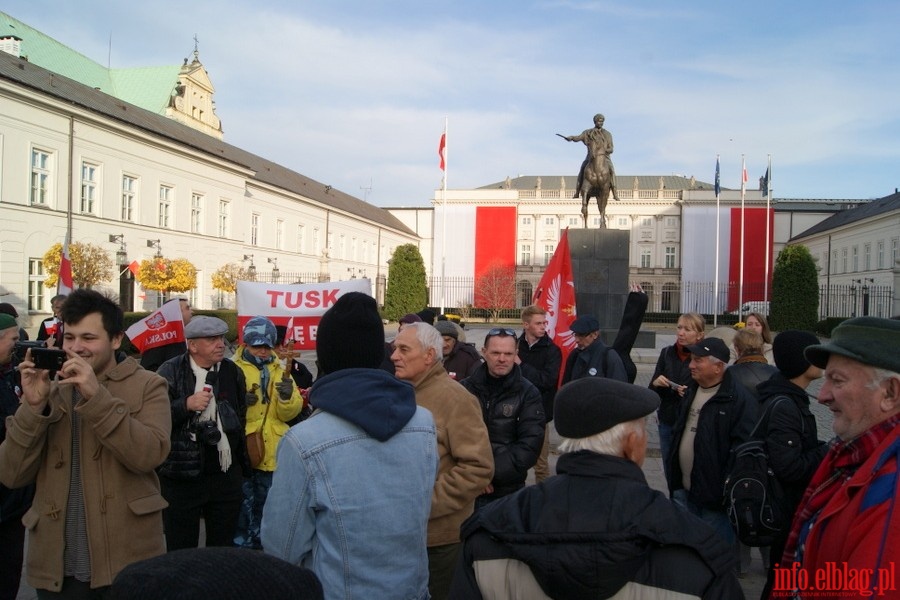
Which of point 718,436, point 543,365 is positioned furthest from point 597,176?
point 718,436

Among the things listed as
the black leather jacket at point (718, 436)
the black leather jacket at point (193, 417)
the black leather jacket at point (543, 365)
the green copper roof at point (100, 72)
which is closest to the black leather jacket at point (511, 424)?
the black leather jacket at point (718, 436)

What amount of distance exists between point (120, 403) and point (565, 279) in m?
6.94

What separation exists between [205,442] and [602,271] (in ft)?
41.4

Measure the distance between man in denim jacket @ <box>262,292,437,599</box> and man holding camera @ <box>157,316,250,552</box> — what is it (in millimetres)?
2151

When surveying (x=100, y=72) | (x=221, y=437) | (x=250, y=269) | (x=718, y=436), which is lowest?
(x=221, y=437)

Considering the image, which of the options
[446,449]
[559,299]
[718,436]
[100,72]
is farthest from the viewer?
[100,72]

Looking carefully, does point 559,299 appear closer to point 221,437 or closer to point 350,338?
point 221,437

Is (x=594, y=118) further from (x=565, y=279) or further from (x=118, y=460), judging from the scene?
(x=118, y=460)

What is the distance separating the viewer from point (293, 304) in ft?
23.2

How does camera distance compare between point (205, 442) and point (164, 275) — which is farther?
point (164, 275)

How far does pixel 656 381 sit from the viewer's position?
5.50m

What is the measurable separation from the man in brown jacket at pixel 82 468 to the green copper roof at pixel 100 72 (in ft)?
153

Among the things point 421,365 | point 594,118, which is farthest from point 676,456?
point 594,118

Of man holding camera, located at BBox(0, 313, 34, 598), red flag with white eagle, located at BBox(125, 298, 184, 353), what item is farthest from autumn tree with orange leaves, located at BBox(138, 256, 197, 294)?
man holding camera, located at BBox(0, 313, 34, 598)
